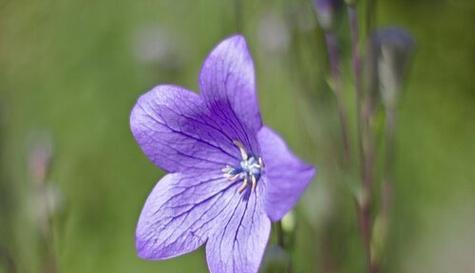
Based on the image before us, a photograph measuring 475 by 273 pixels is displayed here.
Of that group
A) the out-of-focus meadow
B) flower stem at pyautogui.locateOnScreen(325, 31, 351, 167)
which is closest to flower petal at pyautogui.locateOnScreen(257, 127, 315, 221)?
flower stem at pyautogui.locateOnScreen(325, 31, 351, 167)

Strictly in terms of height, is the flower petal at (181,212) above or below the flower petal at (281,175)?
below

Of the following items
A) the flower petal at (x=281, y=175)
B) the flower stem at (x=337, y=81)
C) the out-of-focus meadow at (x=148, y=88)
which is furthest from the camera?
the out-of-focus meadow at (x=148, y=88)

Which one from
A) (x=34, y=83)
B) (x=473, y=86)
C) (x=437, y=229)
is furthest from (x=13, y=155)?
(x=473, y=86)

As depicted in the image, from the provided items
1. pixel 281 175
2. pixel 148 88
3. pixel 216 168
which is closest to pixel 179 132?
pixel 216 168

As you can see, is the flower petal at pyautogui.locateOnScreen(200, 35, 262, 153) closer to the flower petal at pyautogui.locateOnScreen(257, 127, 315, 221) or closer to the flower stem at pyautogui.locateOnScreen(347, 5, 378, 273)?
the flower petal at pyautogui.locateOnScreen(257, 127, 315, 221)

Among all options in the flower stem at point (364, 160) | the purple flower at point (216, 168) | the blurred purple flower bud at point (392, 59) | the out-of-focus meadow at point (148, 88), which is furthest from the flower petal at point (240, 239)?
the out-of-focus meadow at point (148, 88)

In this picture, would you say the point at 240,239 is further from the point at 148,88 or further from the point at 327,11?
the point at 148,88

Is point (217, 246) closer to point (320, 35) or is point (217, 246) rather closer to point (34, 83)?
point (320, 35)

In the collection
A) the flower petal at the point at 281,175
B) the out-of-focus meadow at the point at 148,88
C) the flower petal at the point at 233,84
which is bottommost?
the out-of-focus meadow at the point at 148,88

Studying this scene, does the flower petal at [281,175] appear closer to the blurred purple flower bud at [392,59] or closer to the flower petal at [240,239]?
the flower petal at [240,239]
